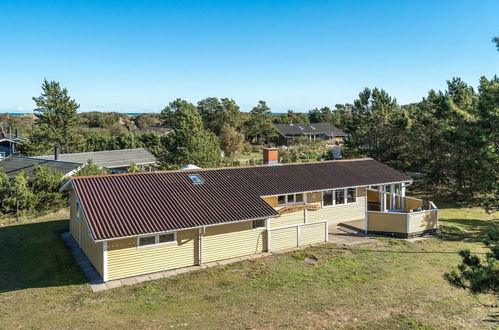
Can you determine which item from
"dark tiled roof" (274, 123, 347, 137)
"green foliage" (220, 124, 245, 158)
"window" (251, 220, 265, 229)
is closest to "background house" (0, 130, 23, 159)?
"green foliage" (220, 124, 245, 158)

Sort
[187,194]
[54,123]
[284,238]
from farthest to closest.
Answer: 1. [54,123]
2. [284,238]
3. [187,194]

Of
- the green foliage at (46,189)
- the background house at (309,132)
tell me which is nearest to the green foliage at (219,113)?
the background house at (309,132)

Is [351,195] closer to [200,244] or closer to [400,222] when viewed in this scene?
[400,222]

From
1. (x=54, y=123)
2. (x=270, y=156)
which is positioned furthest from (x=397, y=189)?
(x=54, y=123)

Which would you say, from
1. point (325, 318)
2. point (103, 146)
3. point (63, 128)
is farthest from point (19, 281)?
point (103, 146)

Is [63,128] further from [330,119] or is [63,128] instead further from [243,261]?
[330,119]

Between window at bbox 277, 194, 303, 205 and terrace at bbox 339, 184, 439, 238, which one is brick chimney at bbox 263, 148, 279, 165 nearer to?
window at bbox 277, 194, 303, 205
